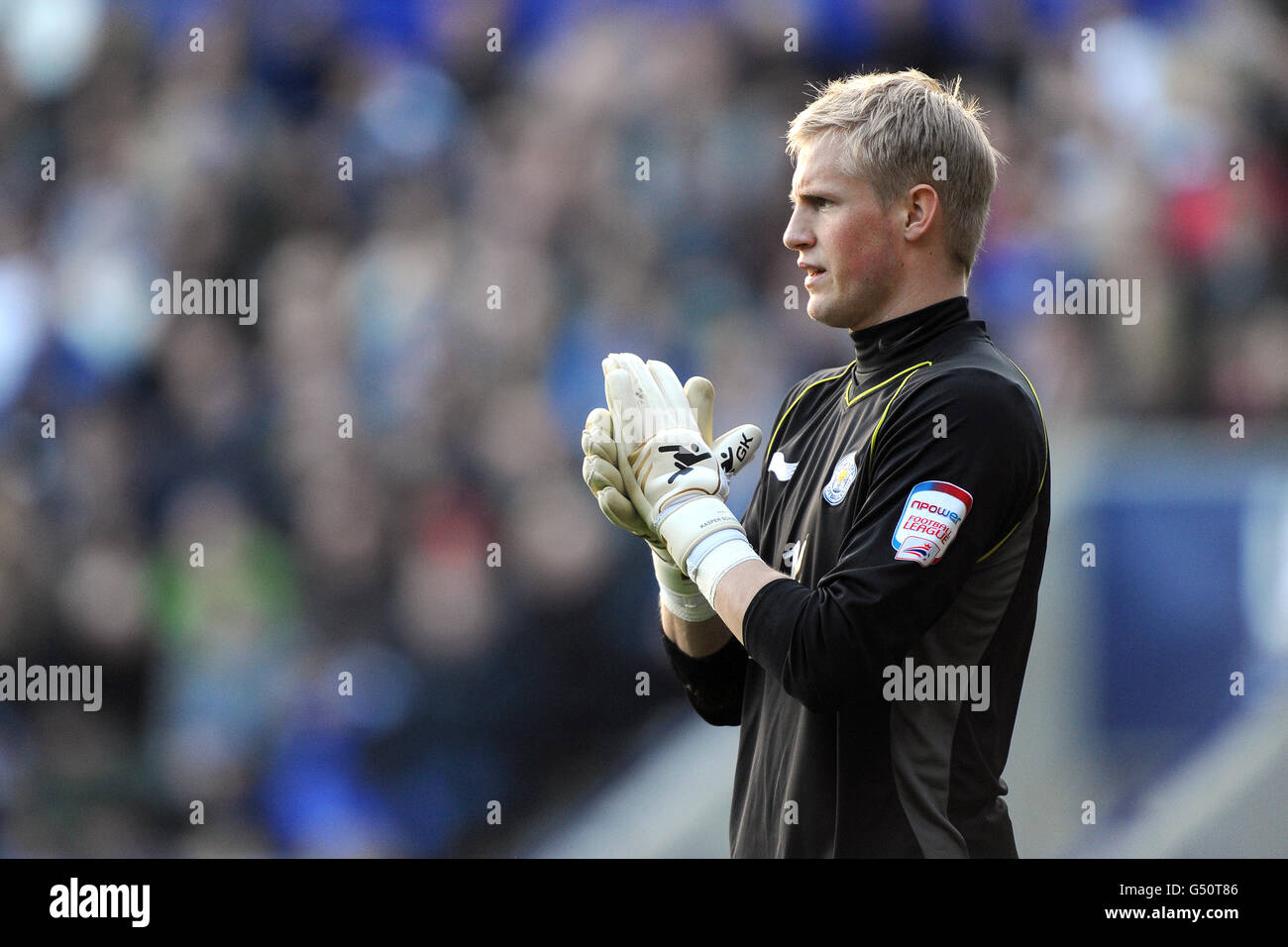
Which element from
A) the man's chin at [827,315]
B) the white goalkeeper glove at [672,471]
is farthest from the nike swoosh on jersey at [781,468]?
the man's chin at [827,315]

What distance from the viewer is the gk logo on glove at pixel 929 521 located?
1763mm

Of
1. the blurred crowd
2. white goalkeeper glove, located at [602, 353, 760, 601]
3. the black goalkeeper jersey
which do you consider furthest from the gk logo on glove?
the blurred crowd

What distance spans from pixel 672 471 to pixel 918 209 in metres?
0.54

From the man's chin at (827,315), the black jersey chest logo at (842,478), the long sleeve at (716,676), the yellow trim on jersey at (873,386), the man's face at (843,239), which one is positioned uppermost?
the man's face at (843,239)

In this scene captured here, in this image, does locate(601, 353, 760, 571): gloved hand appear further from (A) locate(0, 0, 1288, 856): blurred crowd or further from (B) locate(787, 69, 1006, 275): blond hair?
(A) locate(0, 0, 1288, 856): blurred crowd

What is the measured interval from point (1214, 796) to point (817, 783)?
2195mm

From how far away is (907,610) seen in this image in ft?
5.78

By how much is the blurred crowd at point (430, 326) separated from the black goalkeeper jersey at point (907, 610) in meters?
2.28

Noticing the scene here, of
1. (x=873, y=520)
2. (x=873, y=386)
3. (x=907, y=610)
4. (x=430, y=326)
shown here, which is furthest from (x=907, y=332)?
(x=430, y=326)

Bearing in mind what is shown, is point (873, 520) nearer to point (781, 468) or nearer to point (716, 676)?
point (781, 468)

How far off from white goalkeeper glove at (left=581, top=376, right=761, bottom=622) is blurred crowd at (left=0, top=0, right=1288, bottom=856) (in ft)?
6.87

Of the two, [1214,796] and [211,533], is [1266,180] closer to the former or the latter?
[1214,796]

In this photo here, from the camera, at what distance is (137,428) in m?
4.73

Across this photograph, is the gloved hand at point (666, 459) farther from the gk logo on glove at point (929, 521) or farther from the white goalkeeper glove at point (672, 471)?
the gk logo on glove at point (929, 521)
